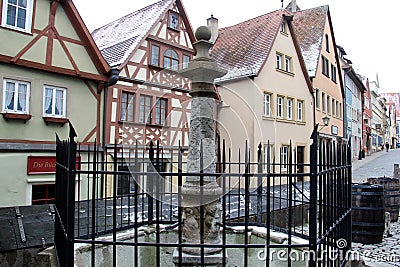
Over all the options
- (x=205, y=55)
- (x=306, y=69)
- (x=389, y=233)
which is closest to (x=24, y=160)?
(x=205, y=55)

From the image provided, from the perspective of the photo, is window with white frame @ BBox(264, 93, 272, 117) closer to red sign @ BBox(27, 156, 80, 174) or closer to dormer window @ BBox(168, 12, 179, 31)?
dormer window @ BBox(168, 12, 179, 31)

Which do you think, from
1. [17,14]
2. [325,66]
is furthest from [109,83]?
[325,66]

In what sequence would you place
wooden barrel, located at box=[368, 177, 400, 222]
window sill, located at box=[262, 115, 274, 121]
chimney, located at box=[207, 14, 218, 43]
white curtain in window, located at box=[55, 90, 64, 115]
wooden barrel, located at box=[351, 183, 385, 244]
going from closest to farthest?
wooden barrel, located at box=[351, 183, 385, 244] < wooden barrel, located at box=[368, 177, 400, 222] < white curtain in window, located at box=[55, 90, 64, 115] < window sill, located at box=[262, 115, 274, 121] < chimney, located at box=[207, 14, 218, 43]

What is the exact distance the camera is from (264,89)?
14477mm

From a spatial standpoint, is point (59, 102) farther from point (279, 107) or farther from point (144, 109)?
point (279, 107)

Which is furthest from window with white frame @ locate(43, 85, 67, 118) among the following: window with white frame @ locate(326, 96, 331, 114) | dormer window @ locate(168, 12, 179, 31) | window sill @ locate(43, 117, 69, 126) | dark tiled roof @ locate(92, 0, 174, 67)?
window with white frame @ locate(326, 96, 331, 114)

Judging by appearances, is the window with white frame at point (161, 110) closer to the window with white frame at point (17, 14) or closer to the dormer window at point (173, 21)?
the dormer window at point (173, 21)

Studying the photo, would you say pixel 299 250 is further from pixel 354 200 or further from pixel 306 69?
pixel 306 69

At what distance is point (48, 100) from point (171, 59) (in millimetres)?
4828

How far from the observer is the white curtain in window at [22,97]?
8.48 metres

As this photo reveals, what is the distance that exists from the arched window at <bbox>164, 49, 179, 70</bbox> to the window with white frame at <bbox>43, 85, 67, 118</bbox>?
158 inches

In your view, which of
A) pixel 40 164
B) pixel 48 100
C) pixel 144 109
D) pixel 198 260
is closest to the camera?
pixel 198 260

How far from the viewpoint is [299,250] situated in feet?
13.7

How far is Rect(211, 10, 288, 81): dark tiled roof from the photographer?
47.4ft
